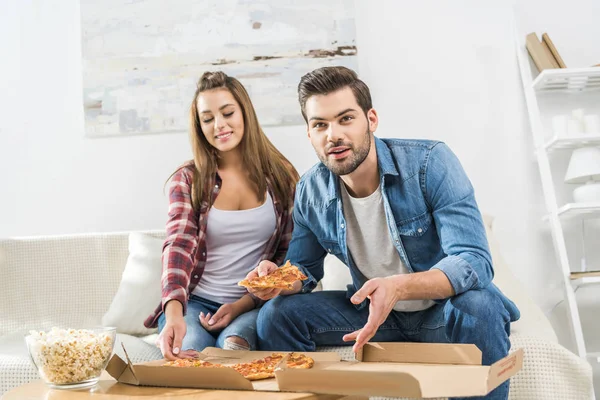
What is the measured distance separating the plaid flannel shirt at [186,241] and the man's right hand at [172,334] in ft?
0.18

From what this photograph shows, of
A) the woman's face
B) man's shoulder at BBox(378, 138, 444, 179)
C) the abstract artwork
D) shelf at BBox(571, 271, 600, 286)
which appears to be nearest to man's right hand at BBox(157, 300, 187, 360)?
the woman's face

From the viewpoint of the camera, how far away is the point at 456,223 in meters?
1.55

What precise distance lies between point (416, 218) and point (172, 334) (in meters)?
0.68

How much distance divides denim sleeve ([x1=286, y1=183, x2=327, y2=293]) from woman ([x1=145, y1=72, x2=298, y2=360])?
0.22 meters

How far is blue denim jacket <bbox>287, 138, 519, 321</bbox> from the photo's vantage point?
59.9 inches

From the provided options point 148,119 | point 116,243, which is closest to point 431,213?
point 116,243

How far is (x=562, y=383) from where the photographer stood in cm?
160

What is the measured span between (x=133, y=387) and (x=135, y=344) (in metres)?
0.83

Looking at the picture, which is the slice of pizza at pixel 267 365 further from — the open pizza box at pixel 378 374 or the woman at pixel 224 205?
the woman at pixel 224 205

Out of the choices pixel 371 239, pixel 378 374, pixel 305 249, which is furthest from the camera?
pixel 305 249

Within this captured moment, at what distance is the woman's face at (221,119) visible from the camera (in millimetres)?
2084

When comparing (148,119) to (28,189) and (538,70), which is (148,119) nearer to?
(28,189)

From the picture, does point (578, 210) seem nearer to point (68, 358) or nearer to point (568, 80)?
point (568, 80)

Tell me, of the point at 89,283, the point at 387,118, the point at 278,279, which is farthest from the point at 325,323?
the point at 387,118
